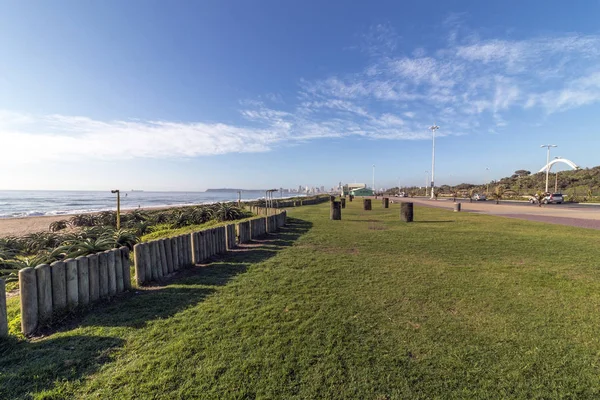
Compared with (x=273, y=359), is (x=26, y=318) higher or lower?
higher

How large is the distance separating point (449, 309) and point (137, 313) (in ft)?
15.5

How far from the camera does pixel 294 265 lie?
6.36 meters

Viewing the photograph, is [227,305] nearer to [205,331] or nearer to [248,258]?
[205,331]

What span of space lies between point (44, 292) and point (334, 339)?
390 cm

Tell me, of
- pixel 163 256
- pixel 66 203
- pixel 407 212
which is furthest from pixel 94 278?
pixel 66 203

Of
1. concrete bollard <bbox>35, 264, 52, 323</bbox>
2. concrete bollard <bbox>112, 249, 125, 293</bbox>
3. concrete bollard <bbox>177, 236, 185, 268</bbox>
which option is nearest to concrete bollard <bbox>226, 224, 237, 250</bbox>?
concrete bollard <bbox>177, 236, 185, 268</bbox>

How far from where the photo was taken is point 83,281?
3.98 meters

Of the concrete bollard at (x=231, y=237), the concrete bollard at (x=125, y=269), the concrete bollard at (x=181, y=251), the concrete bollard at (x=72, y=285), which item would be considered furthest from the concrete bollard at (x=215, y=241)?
the concrete bollard at (x=72, y=285)

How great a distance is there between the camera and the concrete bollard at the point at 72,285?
3795 mm

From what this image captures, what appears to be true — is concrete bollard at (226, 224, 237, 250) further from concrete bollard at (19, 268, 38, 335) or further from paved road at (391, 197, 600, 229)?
paved road at (391, 197, 600, 229)

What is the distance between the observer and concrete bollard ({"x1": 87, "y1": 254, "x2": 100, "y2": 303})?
13.5 feet

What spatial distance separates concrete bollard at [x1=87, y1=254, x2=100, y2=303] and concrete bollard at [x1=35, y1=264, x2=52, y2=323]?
0.55 m

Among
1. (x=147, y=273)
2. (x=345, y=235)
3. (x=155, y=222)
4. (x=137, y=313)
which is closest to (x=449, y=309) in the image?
(x=137, y=313)

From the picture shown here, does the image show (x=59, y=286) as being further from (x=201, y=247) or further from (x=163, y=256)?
(x=201, y=247)
